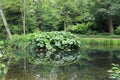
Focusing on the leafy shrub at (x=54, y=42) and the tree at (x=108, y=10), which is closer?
the leafy shrub at (x=54, y=42)

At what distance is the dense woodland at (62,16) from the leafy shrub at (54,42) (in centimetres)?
524

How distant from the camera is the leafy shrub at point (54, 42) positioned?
58.1ft

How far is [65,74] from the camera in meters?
8.34

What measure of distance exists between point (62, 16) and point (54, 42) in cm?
1261

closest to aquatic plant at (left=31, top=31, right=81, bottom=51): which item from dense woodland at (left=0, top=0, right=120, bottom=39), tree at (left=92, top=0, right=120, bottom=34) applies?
dense woodland at (left=0, top=0, right=120, bottom=39)

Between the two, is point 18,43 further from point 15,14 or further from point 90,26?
point 90,26

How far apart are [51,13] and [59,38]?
1281 centimetres

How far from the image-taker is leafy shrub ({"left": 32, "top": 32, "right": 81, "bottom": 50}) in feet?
58.1

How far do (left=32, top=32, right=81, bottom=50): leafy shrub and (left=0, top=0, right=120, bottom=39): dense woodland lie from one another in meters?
5.24

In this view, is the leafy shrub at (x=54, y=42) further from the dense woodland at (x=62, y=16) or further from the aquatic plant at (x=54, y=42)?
the dense woodland at (x=62, y=16)

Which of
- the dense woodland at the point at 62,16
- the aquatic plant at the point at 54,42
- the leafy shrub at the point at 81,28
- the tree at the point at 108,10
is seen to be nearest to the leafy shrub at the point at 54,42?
the aquatic plant at the point at 54,42

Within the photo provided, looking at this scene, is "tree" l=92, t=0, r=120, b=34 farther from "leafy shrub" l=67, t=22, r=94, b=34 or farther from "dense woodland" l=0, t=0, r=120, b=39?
"leafy shrub" l=67, t=22, r=94, b=34

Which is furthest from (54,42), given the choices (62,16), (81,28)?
(62,16)

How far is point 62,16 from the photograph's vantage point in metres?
30.2
